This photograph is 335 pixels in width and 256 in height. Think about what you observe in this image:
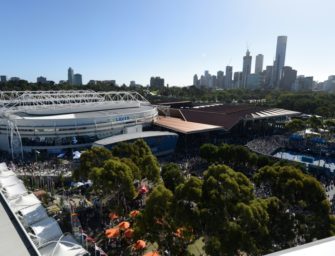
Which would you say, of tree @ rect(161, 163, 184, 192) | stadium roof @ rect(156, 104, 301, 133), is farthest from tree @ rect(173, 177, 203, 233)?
stadium roof @ rect(156, 104, 301, 133)

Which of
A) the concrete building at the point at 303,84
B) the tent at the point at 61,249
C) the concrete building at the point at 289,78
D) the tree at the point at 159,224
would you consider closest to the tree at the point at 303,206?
the tree at the point at 159,224

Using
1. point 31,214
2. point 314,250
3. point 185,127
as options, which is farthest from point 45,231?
point 185,127

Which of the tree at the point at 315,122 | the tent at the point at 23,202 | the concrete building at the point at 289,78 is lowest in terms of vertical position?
the tent at the point at 23,202

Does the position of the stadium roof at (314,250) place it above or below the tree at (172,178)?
above

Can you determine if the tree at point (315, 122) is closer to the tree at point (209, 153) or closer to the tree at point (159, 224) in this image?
the tree at point (209, 153)

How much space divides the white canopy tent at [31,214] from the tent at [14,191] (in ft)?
7.89

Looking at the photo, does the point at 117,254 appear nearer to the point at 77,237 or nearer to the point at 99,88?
the point at 77,237

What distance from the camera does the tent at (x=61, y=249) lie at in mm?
14547

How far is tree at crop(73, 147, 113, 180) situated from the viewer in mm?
25297

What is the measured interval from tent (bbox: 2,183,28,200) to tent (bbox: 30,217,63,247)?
4280 mm

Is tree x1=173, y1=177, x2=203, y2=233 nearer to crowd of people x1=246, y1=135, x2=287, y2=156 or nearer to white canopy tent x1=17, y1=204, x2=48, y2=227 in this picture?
white canopy tent x1=17, y1=204, x2=48, y2=227

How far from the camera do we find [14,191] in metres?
21.6

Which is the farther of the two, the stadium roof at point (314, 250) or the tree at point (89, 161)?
the tree at point (89, 161)

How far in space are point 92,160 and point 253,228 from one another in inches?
638
